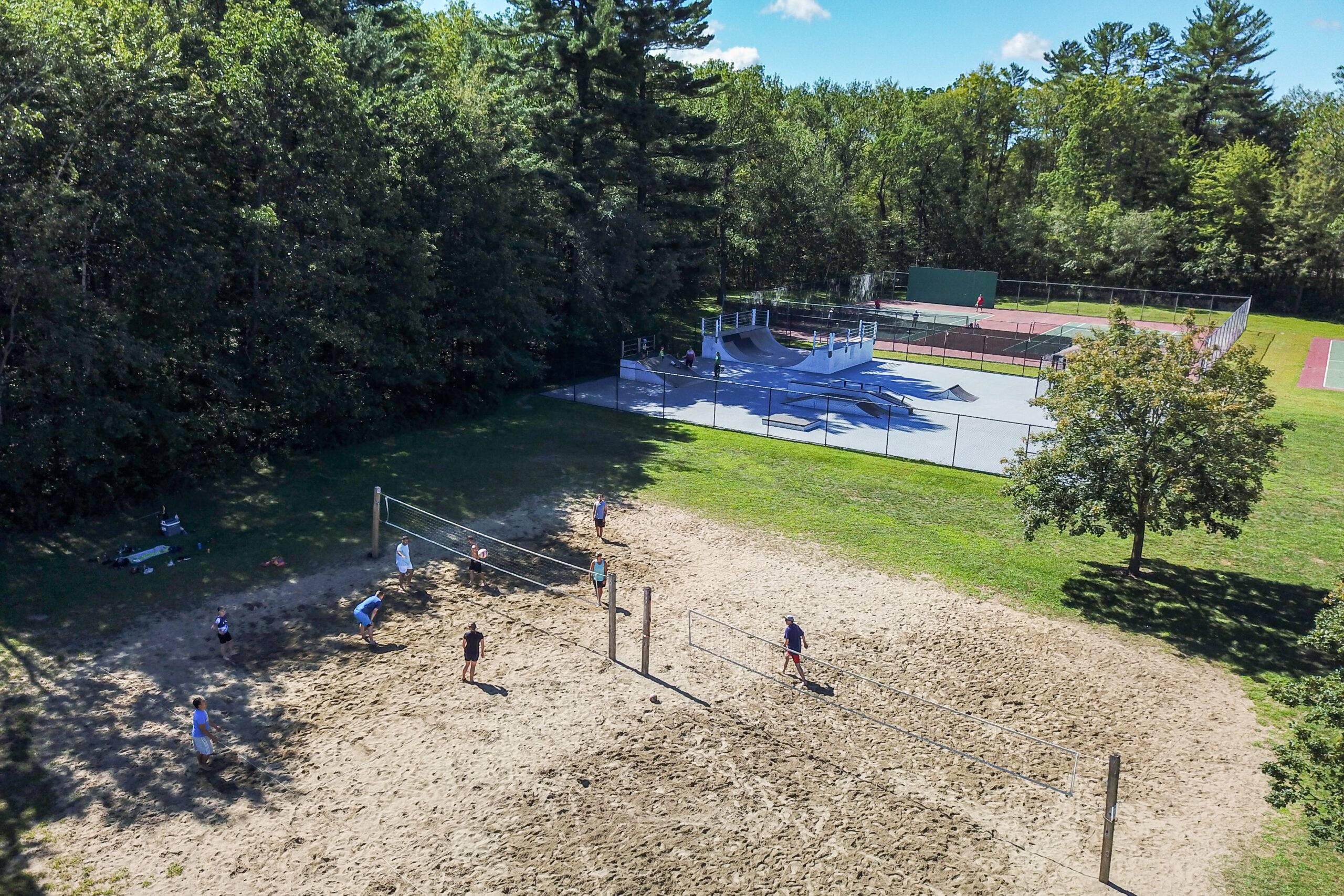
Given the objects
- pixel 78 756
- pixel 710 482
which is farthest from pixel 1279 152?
pixel 78 756

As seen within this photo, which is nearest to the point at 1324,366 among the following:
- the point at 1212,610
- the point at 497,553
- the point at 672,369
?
the point at 672,369

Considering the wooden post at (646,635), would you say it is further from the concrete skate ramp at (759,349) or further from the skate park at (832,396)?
the concrete skate ramp at (759,349)

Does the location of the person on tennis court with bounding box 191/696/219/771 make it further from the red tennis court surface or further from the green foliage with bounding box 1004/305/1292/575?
the red tennis court surface

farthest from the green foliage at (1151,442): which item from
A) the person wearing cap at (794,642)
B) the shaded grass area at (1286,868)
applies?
the shaded grass area at (1286,868)

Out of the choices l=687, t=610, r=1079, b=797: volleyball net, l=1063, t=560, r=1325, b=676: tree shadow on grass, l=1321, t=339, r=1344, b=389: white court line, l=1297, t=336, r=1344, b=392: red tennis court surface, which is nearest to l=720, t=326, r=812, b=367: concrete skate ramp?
l=1297, t=336, r=1344, b=392: red tennis court surface

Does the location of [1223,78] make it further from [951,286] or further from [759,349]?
[759,349]
